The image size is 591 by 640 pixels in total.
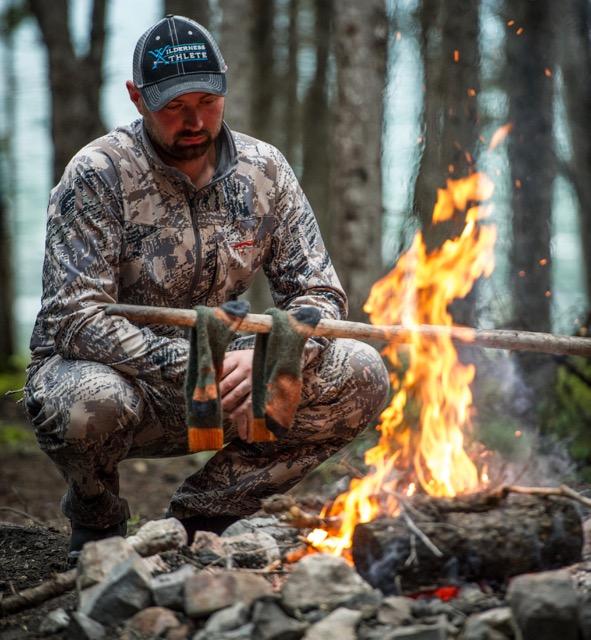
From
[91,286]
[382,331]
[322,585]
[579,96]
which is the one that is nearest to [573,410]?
[382,331]

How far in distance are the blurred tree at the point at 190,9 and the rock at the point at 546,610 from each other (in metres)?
8.61

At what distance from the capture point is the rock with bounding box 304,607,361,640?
2.95m

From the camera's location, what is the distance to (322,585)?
10.5 feet

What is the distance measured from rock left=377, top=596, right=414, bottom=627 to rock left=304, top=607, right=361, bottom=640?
85 millimetres

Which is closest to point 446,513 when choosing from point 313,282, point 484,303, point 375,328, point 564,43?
point 375,328

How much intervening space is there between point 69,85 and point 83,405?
694 centimetres

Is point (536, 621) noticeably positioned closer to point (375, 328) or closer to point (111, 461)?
point (375, 328)

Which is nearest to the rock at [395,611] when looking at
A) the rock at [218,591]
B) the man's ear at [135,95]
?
the rock at [218,591]

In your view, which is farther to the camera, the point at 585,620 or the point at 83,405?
the point at 83,405

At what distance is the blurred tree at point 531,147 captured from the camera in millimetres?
7719

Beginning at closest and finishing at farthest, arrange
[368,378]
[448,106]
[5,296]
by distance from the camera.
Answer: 1. [368,378]
2. [448,106]
3. [5,296]

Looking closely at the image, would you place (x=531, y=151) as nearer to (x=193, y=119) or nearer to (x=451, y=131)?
(x=451, y=131)

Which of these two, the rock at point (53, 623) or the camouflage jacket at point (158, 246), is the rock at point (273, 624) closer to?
the rock at point (53, 623)

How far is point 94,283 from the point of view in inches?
152
